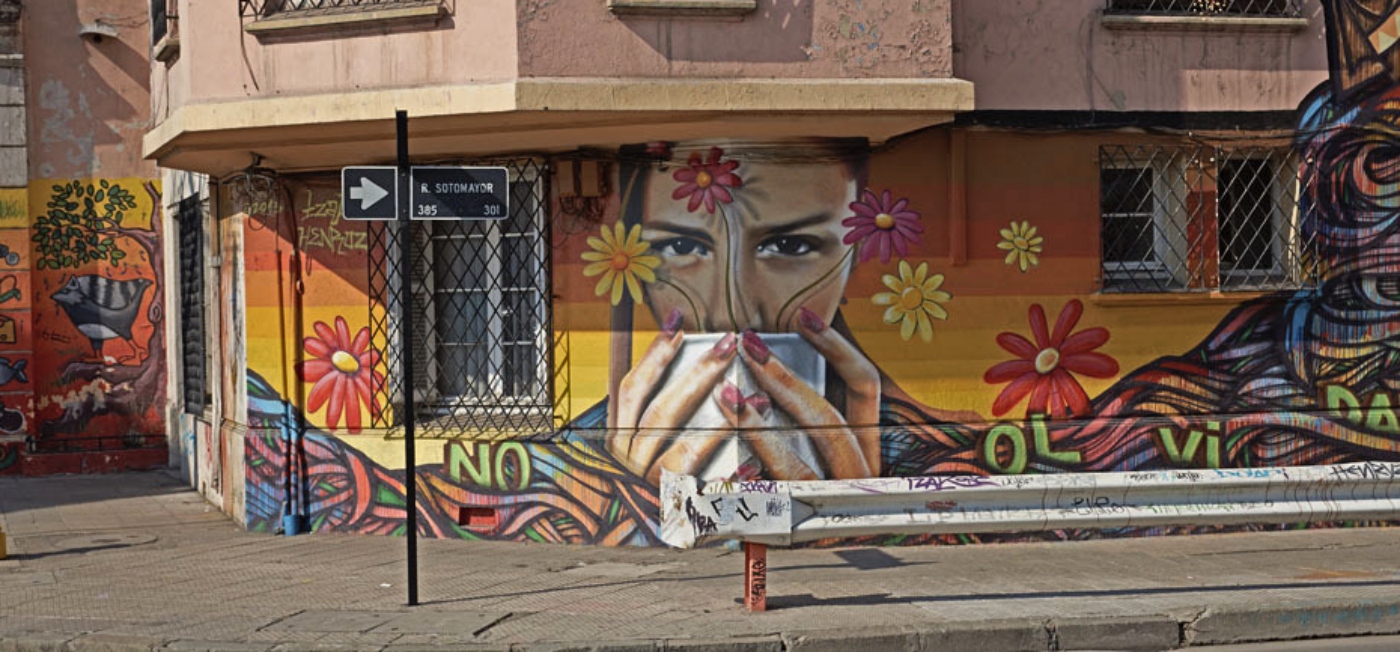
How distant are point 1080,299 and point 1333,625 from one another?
11.1 ft

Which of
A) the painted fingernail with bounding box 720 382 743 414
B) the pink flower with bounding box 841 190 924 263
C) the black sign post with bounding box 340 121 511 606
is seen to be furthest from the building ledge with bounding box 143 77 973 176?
Result: the painted fingernail with bounding box 720 382 743 414

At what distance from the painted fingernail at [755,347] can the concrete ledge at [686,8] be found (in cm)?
215

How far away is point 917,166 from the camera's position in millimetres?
11500

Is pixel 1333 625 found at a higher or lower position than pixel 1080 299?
lower

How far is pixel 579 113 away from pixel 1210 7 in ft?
15.5

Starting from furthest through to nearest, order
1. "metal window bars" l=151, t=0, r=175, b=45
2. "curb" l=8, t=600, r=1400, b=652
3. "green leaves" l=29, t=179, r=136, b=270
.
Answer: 1. "green leaves" l=29, t=179, r=136, b=270
2. "metal window bars" l=151, t=0, r=175, b=45
3. "curb" l=8, t=600, r=1400, b=652

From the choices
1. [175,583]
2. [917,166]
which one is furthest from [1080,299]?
[175,583]

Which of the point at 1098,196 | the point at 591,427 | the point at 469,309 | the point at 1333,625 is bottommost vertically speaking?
the point at 1333,625

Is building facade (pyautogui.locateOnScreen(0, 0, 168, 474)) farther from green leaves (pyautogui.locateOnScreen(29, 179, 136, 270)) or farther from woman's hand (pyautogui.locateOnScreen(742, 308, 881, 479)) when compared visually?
woman's hand (pyautogui.locateOnScreen(742, 308, 881, 479))

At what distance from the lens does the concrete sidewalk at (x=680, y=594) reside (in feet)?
28.2

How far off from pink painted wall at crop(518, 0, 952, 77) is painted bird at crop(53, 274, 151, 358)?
8198 millimetres

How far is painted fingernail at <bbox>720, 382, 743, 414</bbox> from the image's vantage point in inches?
442

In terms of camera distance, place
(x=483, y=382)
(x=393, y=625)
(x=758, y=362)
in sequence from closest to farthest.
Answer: (x=393, y=625)
(x=758, y=362)
(x=483, y=382)

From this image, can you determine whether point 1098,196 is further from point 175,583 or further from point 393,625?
point 175,583
